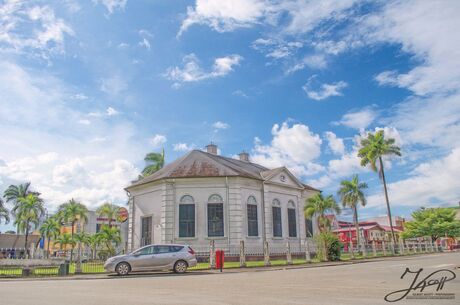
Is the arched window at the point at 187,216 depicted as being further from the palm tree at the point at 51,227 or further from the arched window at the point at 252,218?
the palm tree at the point at 51,227

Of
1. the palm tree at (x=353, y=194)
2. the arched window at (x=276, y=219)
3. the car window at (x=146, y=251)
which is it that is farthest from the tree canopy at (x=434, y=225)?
the car window at (x=146, y=251)

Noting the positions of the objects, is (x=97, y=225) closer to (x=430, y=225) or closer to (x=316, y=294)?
(x=430, y=225)

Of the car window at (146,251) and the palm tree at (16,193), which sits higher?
the palm tree at (16,193)

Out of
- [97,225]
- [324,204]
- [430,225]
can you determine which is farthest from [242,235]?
[97,225]

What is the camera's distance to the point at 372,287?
35.4 feet

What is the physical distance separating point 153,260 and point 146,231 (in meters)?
14.1

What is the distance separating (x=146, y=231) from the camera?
33562mm

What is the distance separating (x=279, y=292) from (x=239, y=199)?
21.6 m

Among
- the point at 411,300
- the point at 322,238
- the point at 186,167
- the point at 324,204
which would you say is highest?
the point at 186,167

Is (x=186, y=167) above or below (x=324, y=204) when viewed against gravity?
above

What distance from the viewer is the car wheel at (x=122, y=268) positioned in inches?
772

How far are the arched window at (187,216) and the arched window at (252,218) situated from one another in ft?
15.2

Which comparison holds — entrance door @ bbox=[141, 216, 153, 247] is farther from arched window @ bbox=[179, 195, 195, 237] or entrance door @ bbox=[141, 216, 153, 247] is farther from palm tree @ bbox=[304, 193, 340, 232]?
palm tree @ bbox=[304, 193, 340, 232]

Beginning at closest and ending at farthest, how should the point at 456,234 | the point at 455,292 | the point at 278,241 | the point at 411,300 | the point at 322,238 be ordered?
the point at 411,300 → the point at 455,292 → the point at 322,238 → the point at 278,241 → the point at 456,234
